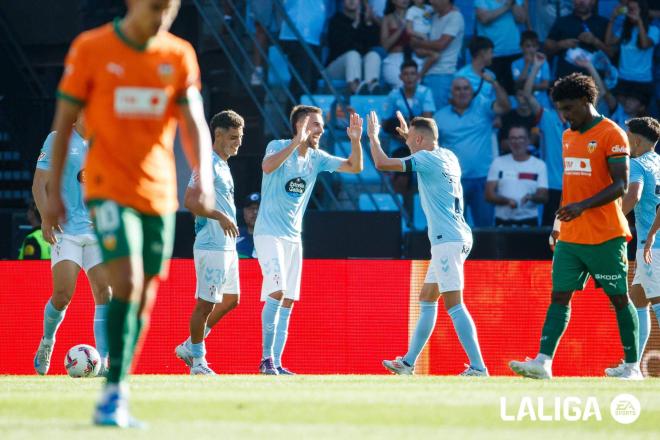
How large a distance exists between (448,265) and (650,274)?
2159mm

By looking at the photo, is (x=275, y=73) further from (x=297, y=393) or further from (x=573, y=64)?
(x=297, y=393)

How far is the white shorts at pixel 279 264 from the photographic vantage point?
11.6 meters

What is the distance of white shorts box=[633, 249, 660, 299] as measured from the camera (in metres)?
11.9

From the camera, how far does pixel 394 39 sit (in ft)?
59.9

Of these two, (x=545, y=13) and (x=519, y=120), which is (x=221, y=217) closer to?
(x=519, y=120)

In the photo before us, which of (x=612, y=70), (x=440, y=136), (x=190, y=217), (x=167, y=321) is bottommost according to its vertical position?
(x=167, y=321)

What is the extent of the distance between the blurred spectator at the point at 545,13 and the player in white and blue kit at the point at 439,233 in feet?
25.2

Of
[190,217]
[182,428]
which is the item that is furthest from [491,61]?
[182,428]

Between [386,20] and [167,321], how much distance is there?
6.96 meters

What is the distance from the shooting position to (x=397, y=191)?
56.5ft

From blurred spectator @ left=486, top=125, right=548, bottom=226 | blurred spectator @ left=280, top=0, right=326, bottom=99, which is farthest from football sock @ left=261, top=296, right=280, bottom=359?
blurred spectator @ left=280, top=0, right=326, bottom=99

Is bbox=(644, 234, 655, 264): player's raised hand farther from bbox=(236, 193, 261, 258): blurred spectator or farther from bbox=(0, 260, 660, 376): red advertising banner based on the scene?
bbox=(236, 193, 261, 258): blurred spectator

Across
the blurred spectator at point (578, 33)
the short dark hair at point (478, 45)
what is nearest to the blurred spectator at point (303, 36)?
the short dark hair at point (478, 45)

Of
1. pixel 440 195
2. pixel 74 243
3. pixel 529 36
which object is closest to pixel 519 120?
pixel 529 36
